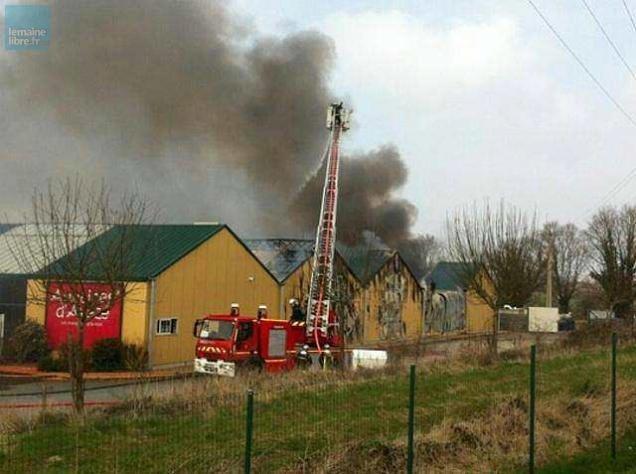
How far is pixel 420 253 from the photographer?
→ 65438 millimetres

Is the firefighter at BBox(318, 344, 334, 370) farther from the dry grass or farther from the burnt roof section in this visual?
the dry grass

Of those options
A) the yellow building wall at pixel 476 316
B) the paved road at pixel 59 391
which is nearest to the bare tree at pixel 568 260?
the yellow building wall at pixel 476 316

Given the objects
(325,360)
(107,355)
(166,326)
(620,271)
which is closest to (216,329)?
(325,360)

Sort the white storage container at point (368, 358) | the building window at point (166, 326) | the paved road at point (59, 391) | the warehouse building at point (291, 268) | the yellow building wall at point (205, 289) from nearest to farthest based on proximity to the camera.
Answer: the paved road at point (59, 391)
the white storage container at point (368, 358)
the building window at point (166, 326)
the yellow building wall at point (205, 289)
the warehouse building at point (291, 268)

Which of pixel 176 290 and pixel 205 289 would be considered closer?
pixel 176 290

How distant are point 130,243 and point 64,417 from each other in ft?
30.9

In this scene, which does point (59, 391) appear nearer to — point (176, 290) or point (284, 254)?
point (176, 290)

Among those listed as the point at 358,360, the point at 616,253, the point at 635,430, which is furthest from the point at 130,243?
the point at 616,253

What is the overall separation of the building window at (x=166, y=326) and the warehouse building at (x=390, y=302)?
517 inches

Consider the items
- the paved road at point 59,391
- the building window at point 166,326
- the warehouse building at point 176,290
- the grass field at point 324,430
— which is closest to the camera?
the grass field at point 324,430

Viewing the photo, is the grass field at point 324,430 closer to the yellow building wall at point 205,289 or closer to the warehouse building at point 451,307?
the yellow building wall at point 205,289

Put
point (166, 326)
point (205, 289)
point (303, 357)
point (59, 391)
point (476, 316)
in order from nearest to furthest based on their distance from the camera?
point (59, 391) < point (303, 357) < point (166, 326) < point (205, 289) < point (476, 316)

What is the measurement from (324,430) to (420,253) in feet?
185

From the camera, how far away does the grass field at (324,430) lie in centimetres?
824
